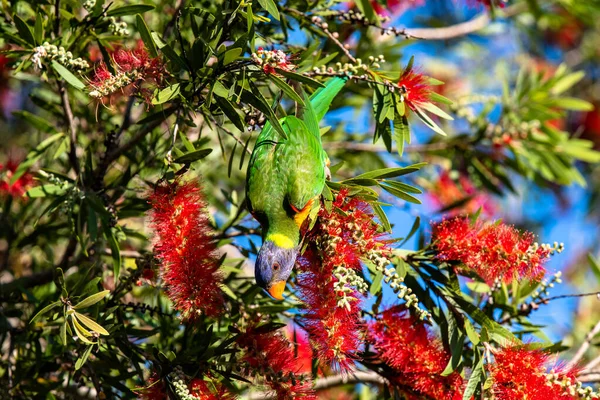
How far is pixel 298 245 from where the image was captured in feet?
6.68

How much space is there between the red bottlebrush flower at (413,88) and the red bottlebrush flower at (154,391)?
1.08 m

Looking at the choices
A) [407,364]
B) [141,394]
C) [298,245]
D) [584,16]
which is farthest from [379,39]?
[141,394]

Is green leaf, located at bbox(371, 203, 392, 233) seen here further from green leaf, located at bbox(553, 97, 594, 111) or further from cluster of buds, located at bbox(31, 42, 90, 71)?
green leaf, located at bbox(553, 97, 594, 111)

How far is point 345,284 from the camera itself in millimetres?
1764

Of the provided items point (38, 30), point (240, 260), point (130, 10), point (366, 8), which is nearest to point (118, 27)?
point (130, 10)

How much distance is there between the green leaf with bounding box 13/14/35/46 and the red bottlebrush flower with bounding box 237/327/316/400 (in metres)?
1.10

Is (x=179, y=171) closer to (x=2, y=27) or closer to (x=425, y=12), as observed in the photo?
(x=2, y=27)

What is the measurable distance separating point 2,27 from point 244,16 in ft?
3.09

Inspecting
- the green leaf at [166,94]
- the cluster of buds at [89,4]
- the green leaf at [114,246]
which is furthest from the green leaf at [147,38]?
the green leaf at [114,246]

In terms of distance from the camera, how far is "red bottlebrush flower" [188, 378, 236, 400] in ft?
5.78

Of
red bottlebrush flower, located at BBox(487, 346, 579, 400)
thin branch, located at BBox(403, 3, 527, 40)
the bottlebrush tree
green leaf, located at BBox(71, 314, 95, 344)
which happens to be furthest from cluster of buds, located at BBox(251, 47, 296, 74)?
thin branch, located at BBox(403, 3, 527, 40)

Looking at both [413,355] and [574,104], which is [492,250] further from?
[574,104]

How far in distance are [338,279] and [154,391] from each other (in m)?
0.59

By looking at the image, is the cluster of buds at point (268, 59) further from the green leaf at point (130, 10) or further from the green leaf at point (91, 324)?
the green leaf at point (91, 324)
